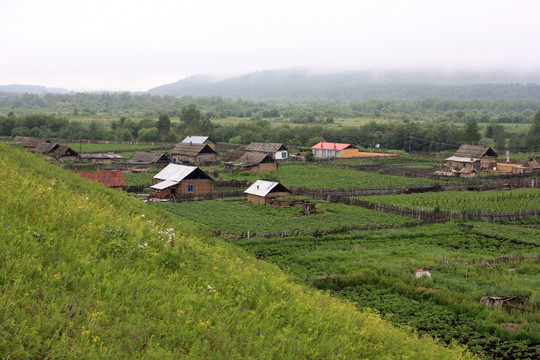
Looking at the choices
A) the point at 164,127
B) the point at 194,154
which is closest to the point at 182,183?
the point at 194,154

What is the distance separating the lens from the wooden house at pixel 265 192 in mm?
37688

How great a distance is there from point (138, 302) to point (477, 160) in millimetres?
63868

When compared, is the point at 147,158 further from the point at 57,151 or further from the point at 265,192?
the point at 265,192

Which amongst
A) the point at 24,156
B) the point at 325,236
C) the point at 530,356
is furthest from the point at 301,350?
the point at 325,236

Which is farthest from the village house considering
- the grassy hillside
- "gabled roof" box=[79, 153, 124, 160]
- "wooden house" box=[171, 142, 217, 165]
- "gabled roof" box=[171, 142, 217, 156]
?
the grassy hillside

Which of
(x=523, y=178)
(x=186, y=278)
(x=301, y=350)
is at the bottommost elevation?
(x=523, y=178)

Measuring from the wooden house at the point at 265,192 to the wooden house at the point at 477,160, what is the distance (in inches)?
1370

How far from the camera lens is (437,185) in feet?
155

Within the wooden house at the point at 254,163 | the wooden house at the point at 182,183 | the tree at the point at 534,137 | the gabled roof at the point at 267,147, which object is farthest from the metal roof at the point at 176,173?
the tree at the point at 534,137

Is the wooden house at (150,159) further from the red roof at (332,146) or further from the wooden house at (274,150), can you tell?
the red roof at (332,146)

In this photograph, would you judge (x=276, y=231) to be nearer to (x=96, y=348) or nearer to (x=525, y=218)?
(x=525, y=218)

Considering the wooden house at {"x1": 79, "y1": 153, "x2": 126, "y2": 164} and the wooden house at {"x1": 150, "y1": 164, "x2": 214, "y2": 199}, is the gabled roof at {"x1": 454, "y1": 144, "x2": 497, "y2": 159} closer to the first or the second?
the wooden house at {"x1": 150, "y1": 164, "x2": 214, "y2": 199}

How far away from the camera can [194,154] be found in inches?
2778

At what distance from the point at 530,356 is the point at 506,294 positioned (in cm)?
472
